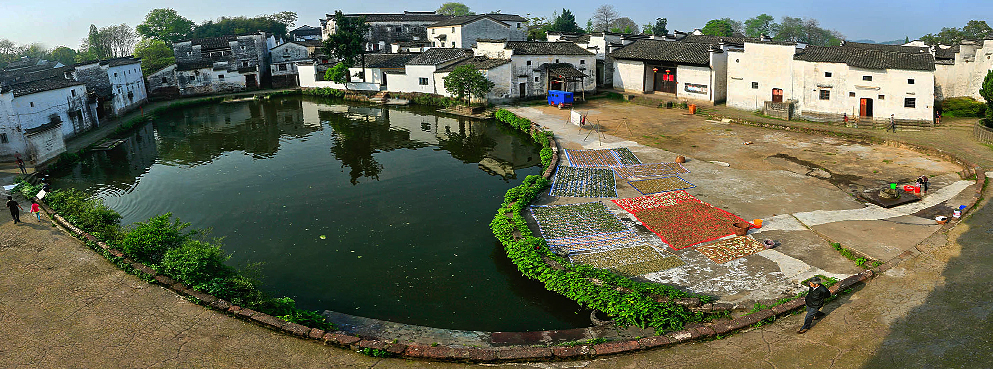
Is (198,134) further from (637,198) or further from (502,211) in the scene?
(637,198)

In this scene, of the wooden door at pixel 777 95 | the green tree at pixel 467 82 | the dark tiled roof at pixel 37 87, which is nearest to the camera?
the dark tiled roof at pixel 37 87

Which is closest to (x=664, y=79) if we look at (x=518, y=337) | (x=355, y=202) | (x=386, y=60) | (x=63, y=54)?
(x=386, y=60)

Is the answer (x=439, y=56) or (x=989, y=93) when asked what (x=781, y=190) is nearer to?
(x=989, y=93)

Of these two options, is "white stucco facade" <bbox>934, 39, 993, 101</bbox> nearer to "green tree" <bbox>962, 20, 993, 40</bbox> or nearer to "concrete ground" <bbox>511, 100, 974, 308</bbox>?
"concrete ground" <bbox>511, 100, 974, 308</bbox>

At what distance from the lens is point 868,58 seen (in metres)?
32.7

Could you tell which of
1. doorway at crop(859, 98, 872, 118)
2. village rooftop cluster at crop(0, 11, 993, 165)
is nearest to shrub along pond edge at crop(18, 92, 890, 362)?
village rooftop cluster at crop(0, 11, 993, 165)

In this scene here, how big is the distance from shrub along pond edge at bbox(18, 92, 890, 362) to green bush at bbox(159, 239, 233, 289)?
0.07 ft

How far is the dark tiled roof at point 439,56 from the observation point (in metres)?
48.0

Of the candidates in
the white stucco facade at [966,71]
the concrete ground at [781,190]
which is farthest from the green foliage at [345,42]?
the white stucco facade at [966,71]

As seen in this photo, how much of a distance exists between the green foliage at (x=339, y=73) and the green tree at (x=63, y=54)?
186 ft

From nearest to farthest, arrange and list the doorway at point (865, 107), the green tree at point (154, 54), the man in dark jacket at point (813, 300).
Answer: the man in dark jacket at point (813, 300) → the doorway at point (865, 107) → the green tree at point (154, 54)

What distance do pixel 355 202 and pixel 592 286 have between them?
37.3 feet

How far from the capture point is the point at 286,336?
12.0 metres

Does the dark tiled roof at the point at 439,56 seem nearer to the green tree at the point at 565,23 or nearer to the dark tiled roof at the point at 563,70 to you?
the dark tiled roof at the point at 563,70
